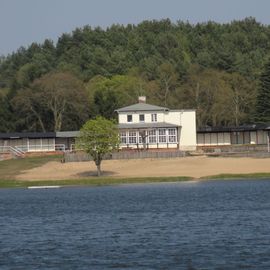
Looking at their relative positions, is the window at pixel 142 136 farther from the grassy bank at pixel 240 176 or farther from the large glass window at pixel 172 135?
the grassy bank at pixel 240 176

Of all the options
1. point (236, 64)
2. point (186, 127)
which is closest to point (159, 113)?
point (186, 127)

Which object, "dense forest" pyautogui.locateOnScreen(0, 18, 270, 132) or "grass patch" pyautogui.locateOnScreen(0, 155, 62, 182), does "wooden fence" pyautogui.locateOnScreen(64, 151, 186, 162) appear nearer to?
"grass patch" pyautogui.locateOnScreen(0, 155, 62, 182)

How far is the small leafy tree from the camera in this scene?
291 feet

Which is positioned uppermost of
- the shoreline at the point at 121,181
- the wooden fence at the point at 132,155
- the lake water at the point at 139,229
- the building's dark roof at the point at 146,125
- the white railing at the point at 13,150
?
the building's dark roof at the point at 146,125

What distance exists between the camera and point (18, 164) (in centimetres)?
9738

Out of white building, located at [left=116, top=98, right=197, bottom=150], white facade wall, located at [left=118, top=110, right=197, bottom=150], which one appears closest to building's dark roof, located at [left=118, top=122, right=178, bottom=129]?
white building, located at [left=116, top=98, right=197, bottom=150]

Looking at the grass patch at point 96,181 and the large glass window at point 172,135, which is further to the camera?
the large glass window at point 172,135

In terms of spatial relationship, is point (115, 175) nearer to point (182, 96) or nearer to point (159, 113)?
point (159, 113)

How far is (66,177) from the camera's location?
88.7 metres

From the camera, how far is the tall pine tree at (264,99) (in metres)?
127

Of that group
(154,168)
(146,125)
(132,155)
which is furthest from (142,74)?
(154,168)

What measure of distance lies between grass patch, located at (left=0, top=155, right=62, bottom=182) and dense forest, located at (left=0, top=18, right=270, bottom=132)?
1262 inches

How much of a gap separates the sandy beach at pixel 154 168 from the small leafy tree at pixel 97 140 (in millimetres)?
2233

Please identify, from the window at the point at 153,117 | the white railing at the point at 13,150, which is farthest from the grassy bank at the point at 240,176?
the white railing at the point at 13,150
